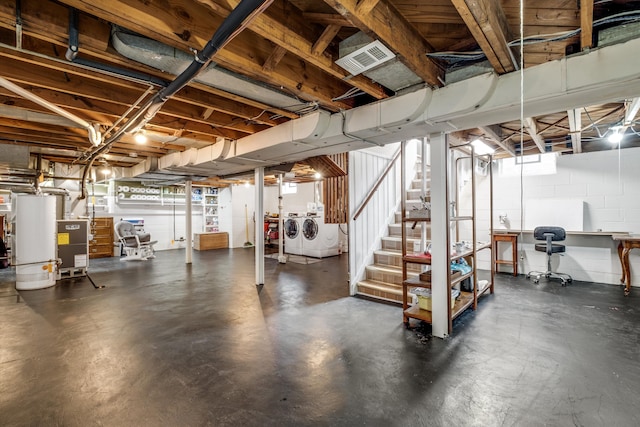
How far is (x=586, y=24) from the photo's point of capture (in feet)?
5.68

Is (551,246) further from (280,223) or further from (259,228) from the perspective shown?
(280,223)

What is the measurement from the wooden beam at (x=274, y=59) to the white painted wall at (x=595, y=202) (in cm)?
444

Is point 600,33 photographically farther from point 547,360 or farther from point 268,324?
point 268,324

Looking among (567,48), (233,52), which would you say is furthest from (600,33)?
(233,52)

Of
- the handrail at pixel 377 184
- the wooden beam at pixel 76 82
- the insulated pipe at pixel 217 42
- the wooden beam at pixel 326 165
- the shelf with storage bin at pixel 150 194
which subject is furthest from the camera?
the shelf with storage bin at pixel 150 194

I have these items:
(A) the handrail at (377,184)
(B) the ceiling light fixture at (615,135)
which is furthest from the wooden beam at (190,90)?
(B) the ceiling light fixture at (615,135)

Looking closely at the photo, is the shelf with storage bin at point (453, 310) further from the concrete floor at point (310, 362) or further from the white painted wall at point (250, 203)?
the white painted wall at point (250, 203)

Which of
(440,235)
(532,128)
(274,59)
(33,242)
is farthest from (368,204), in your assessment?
(33,242)

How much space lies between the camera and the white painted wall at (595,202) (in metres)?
4.93

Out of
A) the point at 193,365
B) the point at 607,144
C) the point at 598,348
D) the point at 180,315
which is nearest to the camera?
the point at 193,365

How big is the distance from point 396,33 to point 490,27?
0.53 m

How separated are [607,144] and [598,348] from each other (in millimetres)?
4439

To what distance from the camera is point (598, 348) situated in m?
2.64

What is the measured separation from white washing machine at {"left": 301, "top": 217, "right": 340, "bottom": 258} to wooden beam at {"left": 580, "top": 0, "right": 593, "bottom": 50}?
6550 mm
